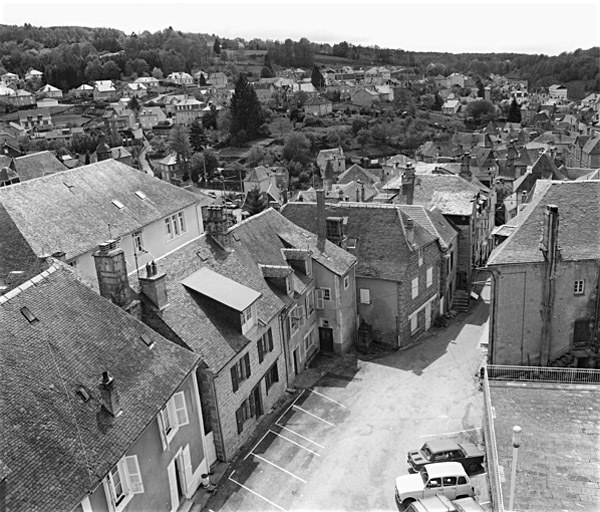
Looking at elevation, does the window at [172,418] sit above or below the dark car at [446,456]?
above

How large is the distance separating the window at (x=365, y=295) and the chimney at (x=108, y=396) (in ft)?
75.0

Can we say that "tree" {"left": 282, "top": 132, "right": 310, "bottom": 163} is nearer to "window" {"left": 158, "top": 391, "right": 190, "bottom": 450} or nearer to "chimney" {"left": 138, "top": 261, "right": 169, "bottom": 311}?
"chimney" {"left": 138, "top": 261, "right": 169, "bottom": 311}

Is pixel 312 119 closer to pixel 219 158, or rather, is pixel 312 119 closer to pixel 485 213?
pixel 219 158

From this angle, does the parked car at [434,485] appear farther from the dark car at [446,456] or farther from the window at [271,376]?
the window at [271,376]

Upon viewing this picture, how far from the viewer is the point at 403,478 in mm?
23453

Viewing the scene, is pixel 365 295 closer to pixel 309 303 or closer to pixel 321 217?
pixel 309 303

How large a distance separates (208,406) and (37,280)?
352 inches

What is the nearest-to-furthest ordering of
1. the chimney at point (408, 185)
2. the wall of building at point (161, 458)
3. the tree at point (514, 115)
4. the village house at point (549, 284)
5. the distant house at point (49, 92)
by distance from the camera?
the wall of building at point (161, 458), the village house at point (549, 284), the chimney at point (408, 185), the tree at point (514, 115), the distant house at point (49, 92)

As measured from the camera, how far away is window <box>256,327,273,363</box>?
93.3 feet

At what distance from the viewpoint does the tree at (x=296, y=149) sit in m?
120

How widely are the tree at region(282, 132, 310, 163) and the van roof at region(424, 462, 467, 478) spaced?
329ft

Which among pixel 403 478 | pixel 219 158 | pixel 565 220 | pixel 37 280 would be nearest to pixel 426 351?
pixel 565 220

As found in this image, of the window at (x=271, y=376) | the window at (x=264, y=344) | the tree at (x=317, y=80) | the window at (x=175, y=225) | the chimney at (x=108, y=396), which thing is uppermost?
the tree at (x=317, y=80)

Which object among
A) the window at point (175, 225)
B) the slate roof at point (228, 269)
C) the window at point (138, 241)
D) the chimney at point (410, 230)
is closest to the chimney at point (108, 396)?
the slate roof at point (228, 269)
